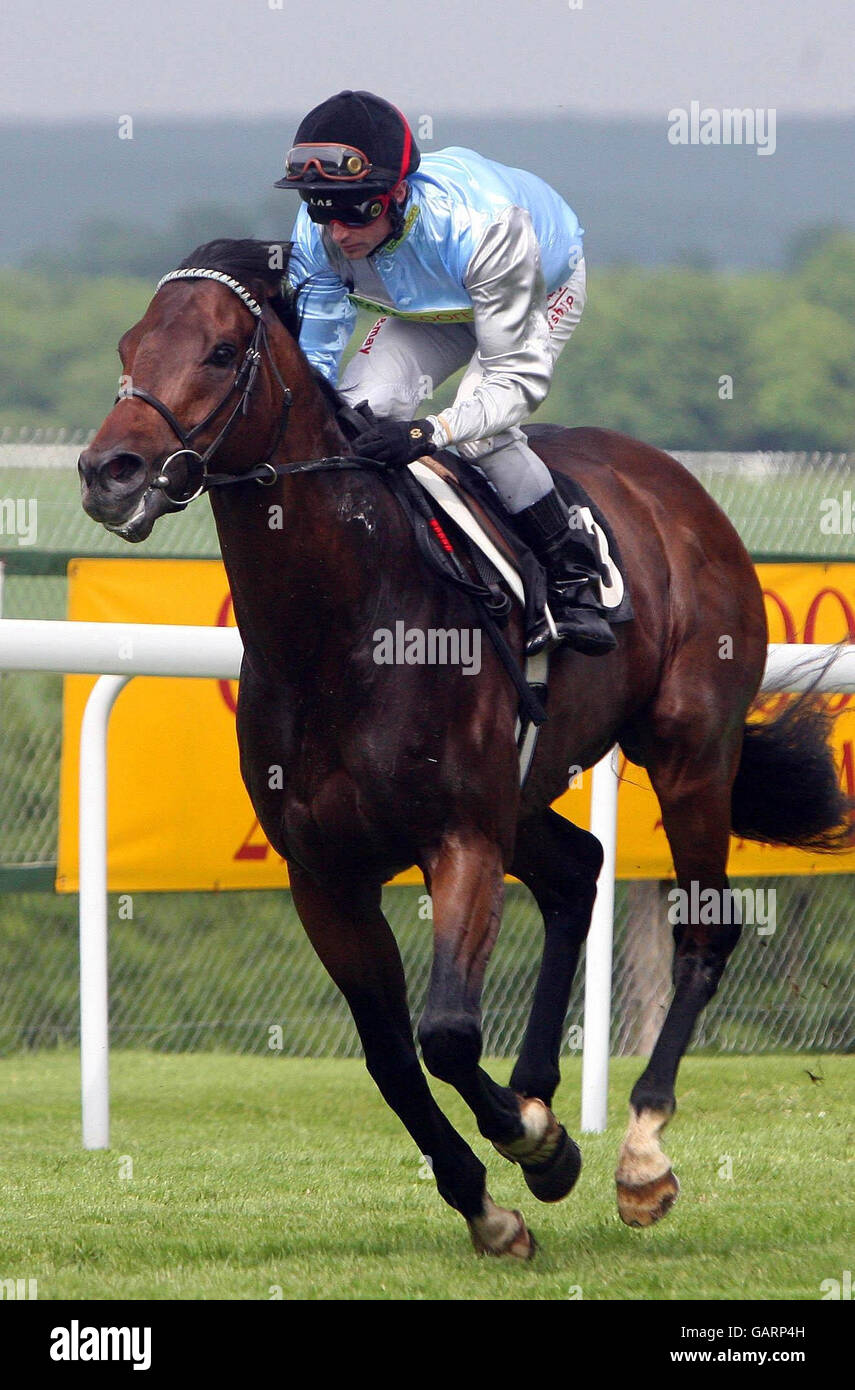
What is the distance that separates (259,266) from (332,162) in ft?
0.85

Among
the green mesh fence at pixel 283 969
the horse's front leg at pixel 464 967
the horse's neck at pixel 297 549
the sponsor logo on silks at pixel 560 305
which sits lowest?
the green mesh fence at pixel 283 969

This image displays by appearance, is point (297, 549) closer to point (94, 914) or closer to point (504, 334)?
point (504, 334)

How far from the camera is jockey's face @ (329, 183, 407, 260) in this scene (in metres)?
3.46

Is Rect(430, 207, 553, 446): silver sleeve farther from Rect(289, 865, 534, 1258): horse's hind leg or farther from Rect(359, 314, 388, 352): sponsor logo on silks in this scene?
Rect(289, 865, 534, 1258): horse's hind leg

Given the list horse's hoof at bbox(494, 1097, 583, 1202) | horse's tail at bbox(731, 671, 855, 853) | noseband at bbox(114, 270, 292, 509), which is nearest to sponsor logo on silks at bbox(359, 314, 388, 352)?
noseband at bbox(114, 270, 292, 509)

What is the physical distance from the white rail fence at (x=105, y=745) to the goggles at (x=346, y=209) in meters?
1.30

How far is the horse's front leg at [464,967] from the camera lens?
3.30 metres

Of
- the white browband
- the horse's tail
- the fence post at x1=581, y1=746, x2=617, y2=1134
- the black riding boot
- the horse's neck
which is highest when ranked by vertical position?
the white browband

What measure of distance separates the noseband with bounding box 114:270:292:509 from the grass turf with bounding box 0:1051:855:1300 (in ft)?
4.65

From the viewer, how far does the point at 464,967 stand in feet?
11.0

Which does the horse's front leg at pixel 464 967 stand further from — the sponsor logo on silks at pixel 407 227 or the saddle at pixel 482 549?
the sponsor logo on silks at pixel 407 227

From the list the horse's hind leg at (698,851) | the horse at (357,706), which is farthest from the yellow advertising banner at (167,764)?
the horse at (357,706)

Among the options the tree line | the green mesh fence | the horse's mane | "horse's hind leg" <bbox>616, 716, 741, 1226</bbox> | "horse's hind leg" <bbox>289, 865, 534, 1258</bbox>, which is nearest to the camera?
the horse's mane

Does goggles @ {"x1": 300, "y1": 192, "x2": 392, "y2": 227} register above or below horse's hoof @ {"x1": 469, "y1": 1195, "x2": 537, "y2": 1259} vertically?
above
